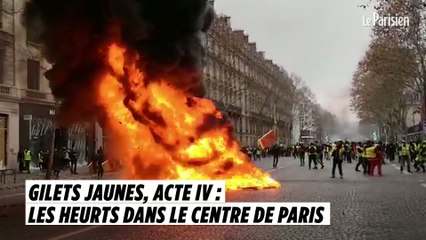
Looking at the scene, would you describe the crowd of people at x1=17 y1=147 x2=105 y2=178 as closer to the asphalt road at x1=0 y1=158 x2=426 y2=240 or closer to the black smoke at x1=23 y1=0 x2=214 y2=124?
the black smoke at x1=23 y1=0 x2=214 y2=124

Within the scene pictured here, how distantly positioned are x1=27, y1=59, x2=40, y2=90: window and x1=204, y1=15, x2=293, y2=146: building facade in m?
17.0

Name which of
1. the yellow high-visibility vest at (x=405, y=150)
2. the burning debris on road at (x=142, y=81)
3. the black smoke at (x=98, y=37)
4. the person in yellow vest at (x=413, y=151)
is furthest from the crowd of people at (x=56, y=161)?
the person in yellow vest at (x=413, y=151)

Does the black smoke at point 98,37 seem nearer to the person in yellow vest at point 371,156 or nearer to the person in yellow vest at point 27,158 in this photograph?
the person in yellow vest at point 371,156

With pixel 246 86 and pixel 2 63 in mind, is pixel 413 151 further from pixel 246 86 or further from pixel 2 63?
pixel 246 86

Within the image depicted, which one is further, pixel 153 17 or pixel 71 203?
pixel 153 17

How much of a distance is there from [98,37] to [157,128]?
3106mm

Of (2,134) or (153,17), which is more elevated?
(153,17)

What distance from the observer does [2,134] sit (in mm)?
30188

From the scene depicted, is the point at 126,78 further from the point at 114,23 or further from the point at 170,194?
the point at 170,194

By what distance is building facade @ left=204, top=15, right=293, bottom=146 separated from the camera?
167 ft

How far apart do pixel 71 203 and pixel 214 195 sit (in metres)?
2.57

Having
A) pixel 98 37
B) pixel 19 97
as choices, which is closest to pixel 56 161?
pixel 19 97

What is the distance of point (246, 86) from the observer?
2916 inches

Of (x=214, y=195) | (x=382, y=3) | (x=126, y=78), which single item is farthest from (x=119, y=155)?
(x=382, y=3)
